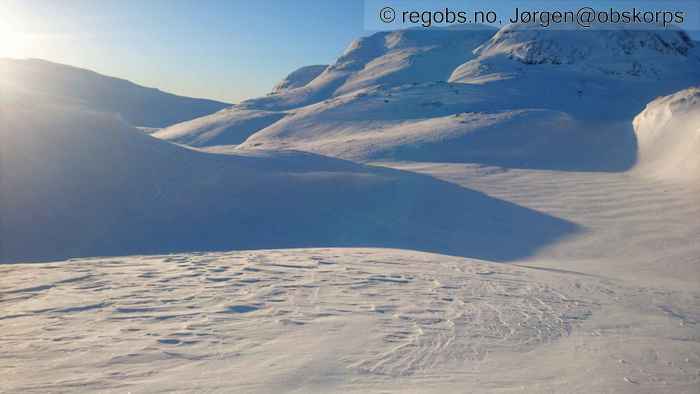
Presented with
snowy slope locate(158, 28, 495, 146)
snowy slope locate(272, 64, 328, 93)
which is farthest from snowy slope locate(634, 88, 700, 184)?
snowy slope locate(272, 64, 328, 93)

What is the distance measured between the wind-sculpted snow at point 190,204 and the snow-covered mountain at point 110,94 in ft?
189

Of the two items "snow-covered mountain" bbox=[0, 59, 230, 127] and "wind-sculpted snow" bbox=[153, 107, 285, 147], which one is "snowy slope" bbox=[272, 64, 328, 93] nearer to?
"snow-covered mountain" bbox=[0, 59, 230, 127]

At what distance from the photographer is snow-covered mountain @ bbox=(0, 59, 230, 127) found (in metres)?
73.1

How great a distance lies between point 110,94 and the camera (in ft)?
268

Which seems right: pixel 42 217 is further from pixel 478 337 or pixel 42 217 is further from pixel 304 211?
pixel 478 337

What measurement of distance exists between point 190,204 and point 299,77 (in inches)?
2643

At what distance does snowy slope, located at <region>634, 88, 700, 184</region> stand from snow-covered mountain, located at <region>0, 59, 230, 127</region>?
60.7 metres

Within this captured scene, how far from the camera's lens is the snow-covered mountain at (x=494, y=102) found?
82.4 feet

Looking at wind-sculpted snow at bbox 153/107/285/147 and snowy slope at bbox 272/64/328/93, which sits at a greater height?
snowy slope at bbox 272/64/328/93

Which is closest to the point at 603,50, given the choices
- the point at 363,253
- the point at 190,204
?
the point at 190,204

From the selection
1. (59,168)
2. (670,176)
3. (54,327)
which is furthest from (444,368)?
(670,176)

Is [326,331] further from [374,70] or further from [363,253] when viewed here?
[374,70]

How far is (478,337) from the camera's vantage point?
196 inches

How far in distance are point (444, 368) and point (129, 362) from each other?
2363 millimetres
